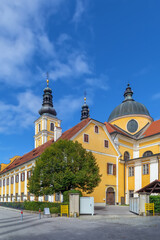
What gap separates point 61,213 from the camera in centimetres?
1806

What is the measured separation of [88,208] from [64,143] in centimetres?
655

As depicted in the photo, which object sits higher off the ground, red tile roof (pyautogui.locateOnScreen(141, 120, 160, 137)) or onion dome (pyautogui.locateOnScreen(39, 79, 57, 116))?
onion dome (pyautogui.locateOnScreen(39, 79, 57, 116))

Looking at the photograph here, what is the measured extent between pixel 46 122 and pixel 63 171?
4398cm

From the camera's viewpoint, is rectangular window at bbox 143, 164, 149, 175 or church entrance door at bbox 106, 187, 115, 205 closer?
church entrance door at bbox 106, 187, 115, 205

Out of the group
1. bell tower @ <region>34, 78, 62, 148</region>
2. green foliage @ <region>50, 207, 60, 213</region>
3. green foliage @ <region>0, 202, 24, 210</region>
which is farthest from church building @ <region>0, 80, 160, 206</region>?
bell tower @ <region>34, 78, 62, 148</region>

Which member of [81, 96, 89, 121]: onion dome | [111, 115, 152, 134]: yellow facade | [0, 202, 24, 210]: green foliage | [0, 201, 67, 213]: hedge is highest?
[81, 96, 89, 121]: onion dome

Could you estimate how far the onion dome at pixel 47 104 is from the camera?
218ft

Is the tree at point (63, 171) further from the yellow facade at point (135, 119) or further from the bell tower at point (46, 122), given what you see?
the bell tower at point (46, 122)

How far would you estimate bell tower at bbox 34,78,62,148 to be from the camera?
206 ft

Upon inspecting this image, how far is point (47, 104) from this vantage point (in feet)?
222

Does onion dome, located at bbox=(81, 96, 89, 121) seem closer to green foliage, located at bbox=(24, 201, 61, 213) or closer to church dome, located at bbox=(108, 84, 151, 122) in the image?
church dome, located at bbox=(108, 84, 151, 122)

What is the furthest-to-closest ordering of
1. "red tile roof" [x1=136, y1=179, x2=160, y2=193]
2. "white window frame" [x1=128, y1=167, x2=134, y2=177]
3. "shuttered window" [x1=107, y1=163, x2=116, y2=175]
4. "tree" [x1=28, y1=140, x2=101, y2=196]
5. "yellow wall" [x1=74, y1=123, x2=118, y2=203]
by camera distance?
"white window frame" [x1=128, y1=167, x2=134, y2=177] < "shuttered window" [x1=107, y1=163, x2=116, y2=175] < "yellow wall" [x1=74, y1=123, x2=118, y2=203] < "red tile roof" [x1=136, y1=179, x2=160, y2=193] < "tree" [x1=28, y1=140, x2=101, y2=196]

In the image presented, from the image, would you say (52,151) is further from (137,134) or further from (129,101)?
(129,101)

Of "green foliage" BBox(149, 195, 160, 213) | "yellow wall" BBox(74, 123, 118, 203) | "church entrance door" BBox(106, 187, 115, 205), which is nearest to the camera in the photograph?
"green foliage" BBox(149, 195, 160, 213)
